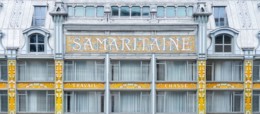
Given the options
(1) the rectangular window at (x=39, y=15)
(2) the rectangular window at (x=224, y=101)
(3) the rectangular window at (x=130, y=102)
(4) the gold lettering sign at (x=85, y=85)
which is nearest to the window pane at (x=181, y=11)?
(2) the rectangular window at (x=224, y=101)

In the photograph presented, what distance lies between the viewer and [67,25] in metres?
39.0

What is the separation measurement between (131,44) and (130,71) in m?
2.60

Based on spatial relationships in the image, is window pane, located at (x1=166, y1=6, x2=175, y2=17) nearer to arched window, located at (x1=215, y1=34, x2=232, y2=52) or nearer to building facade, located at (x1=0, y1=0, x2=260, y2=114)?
building facade, located at (x1=0, y1=0, x2=260, y2=114)

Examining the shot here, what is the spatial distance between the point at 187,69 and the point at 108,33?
7885 mm

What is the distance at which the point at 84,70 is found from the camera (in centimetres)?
3984

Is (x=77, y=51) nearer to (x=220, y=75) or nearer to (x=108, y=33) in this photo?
(x=108, y=33)

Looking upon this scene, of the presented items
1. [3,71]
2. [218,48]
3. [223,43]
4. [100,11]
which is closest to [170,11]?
[218,48]

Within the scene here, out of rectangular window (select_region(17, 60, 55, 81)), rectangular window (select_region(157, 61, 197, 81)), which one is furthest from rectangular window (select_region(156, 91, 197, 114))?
rectangular window (select_region(17, 60, 55, 81))

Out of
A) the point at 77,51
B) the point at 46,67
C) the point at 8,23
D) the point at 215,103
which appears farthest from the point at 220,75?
the point at 8,23

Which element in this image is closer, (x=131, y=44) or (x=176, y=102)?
(x=131, y=44)

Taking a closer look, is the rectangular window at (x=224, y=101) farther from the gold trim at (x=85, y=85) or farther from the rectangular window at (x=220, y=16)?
the gold trim at (x=85, y=85)

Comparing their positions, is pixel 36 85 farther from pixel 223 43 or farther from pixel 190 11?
pixel 223 43

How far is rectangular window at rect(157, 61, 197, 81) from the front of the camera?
39.6 metres

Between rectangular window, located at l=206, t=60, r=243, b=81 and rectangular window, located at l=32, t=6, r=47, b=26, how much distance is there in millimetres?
16013
